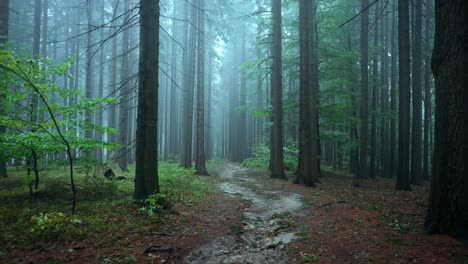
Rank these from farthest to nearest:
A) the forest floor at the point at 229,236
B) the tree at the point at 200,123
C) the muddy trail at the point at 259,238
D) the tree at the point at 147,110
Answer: the tree at the point at 200,123, the tree at the point at 147,110, the muddy trail at the point at 259,238, the forest floor at the point at 229,236

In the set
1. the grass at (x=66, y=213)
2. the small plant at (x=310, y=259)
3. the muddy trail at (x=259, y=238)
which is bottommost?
the muddy trail at (x=259, y=238)

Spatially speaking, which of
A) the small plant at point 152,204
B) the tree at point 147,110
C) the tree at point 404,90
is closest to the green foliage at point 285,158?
the tree at point 404,90

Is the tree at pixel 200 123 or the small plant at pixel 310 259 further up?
the tree at pixel 200 123

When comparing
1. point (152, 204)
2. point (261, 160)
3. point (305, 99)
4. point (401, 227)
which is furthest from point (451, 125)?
point (261, 160)

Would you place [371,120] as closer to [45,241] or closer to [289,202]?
[289,202]

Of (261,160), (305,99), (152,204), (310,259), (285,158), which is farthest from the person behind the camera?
(261,160)

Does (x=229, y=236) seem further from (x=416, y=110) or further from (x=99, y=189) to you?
(x=416, y=110)

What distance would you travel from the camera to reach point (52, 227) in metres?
5.42

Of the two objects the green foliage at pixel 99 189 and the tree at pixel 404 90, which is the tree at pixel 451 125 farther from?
the green foliage at pixel 99 189

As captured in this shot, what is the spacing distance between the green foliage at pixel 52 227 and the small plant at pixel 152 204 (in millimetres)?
1489

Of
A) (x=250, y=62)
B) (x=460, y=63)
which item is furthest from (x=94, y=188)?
(x=250, y=62)

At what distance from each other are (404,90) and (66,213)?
13.9 metres

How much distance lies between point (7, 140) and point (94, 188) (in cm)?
292

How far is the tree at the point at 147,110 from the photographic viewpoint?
7.38m
